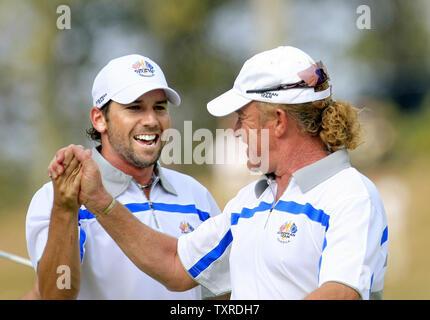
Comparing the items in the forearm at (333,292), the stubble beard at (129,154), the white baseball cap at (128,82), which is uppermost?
the white baseball cap at (128,82)

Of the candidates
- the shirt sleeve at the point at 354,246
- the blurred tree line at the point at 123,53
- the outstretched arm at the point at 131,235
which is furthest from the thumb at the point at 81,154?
the blurred tree line at the point at 123,53

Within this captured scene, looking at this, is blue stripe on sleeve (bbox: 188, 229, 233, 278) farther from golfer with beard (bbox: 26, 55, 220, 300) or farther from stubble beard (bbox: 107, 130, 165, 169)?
stubble beard (bbox: 107, 130, 165, 169)

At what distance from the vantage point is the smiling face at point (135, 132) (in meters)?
4.96

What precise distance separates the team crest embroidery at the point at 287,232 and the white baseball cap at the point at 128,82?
149 cm

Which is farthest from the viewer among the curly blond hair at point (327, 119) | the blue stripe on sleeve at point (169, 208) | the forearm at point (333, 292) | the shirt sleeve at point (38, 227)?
the blue stripe on sleeve at point (169, 208)

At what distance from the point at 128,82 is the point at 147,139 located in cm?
37

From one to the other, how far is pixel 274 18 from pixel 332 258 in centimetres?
1245

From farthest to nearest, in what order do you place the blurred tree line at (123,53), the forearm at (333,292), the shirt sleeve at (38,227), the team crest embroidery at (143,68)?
the blurred tree line at (123,53) → the team crest embroidery at (143,68) → the shirt sleeve at (38,227) → the forearm at (333,292)

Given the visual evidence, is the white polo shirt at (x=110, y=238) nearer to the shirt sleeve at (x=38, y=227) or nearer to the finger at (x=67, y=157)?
the shirt sleeve at (x=38, y=227)

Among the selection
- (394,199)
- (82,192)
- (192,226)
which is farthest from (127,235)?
(394,199)

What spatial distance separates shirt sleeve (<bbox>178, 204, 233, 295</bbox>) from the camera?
4.32m

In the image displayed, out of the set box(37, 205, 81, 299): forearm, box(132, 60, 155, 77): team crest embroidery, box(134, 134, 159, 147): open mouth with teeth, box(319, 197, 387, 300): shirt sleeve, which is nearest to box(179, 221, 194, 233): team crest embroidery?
box(134, 134, 159, 147): open mouth with teeth

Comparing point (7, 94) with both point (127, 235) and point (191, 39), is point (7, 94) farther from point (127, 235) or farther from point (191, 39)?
point (127, 235)

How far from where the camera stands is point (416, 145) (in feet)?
60.1
